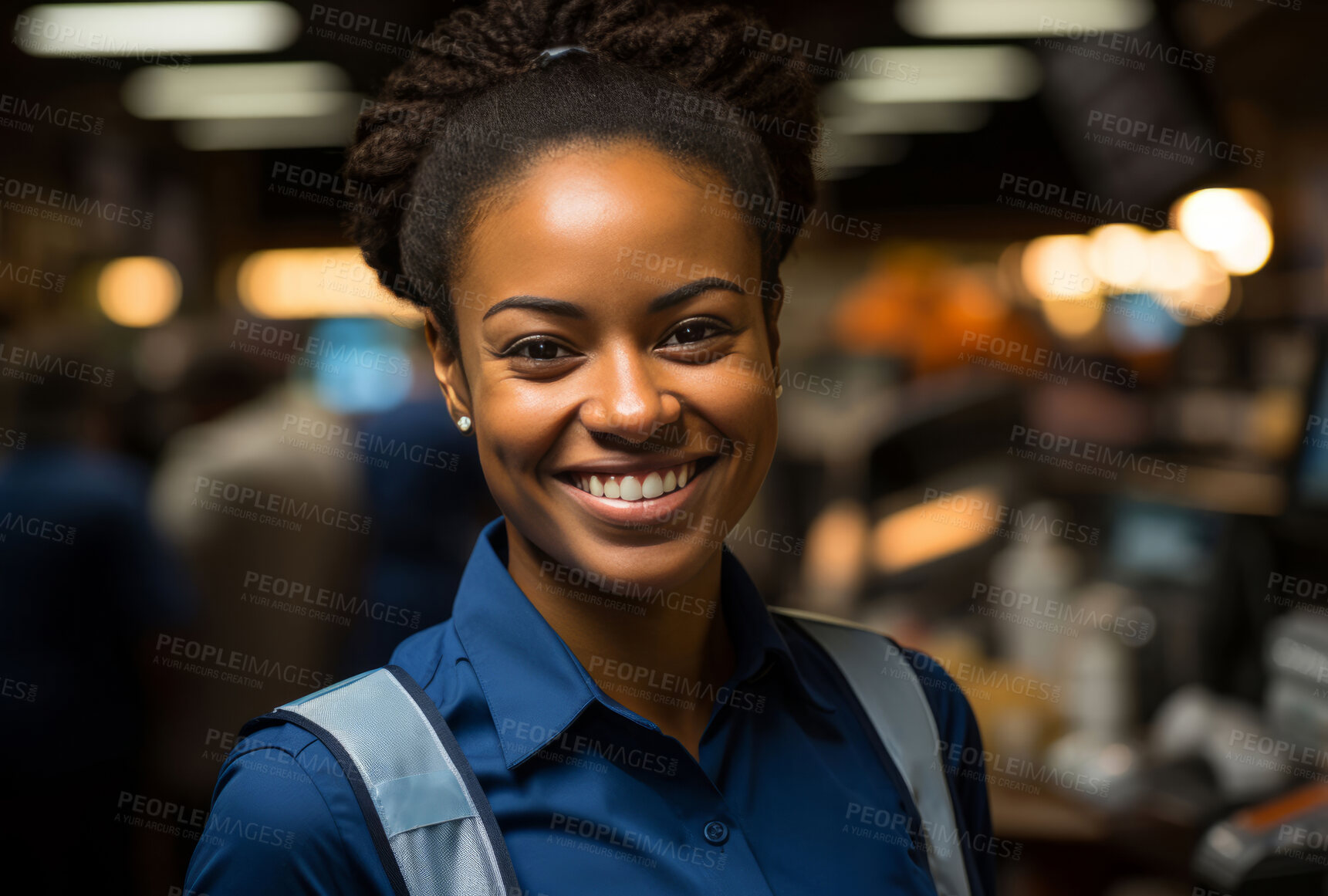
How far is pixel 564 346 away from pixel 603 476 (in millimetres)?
140

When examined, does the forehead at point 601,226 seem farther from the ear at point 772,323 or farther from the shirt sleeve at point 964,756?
the shirt sleeve at point 964,756

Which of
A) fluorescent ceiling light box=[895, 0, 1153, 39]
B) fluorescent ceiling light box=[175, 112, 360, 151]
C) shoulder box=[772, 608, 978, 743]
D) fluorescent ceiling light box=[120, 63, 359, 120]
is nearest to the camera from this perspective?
shoulder box=[772, 608, 978, 743]

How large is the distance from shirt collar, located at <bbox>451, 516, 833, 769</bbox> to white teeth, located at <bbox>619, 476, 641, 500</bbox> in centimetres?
18

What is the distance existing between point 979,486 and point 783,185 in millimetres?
2836

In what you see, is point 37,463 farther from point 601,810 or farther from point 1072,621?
point 1072,621

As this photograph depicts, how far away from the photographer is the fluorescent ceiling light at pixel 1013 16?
3.72m

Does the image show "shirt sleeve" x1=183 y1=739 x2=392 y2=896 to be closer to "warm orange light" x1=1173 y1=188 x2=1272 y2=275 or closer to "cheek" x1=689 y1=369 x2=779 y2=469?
"cheek" x1=689 y1=369 x2=779 y2=469

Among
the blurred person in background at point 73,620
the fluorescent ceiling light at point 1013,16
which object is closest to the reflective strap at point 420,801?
the blurred person in background at point 73,620

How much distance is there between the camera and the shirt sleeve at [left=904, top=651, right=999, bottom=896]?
1328 millimetres

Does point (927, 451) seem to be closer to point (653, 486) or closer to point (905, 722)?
point (905, 722)

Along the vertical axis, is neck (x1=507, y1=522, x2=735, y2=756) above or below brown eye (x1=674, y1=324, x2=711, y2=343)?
below

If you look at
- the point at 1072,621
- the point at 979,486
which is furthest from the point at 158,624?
the point at 979,486

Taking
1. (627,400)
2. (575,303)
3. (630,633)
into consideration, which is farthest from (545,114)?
(630,633)

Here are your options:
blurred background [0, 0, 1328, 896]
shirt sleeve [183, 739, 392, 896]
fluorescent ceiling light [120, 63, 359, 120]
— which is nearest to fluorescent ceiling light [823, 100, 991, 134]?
blurred background [0, 0, 1328, 896]
